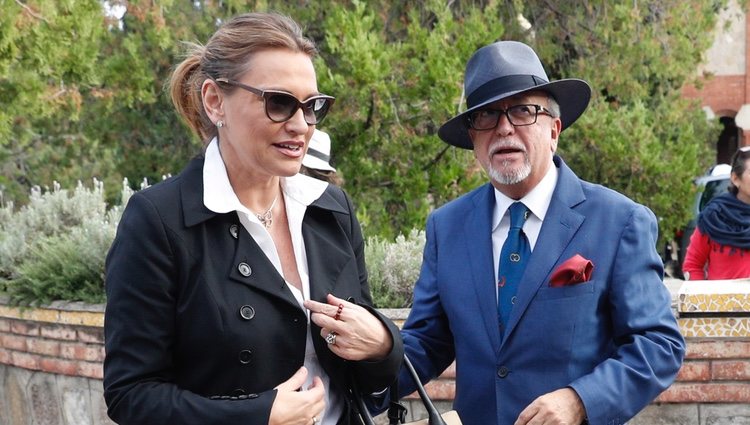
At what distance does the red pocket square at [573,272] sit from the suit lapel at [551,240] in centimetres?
7

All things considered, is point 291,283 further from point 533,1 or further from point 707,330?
point 533,1

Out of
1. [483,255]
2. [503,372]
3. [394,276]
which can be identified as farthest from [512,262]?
[394,276]

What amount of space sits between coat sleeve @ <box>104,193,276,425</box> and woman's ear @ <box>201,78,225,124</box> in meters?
0.33

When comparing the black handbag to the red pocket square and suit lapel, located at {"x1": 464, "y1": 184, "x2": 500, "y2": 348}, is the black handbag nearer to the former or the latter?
suit lapel, located at {"x1": 464, "y1": 184, "x2": 500, "y2": 348}

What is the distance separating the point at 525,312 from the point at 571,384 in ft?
0.86

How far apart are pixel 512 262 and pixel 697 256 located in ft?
12.5

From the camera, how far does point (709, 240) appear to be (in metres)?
6.34

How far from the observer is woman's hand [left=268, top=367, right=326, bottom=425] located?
2422 mm

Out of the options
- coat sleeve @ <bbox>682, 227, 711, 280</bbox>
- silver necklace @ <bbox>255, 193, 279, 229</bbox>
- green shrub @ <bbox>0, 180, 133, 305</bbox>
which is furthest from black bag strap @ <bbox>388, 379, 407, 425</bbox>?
coat sleeve @ <bbox>682, 227, 711, 280</bbox>

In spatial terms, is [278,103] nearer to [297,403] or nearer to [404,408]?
[297,403]

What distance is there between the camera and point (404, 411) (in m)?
2.85

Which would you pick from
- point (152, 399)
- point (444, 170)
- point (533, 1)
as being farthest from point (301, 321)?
point (533, 1)

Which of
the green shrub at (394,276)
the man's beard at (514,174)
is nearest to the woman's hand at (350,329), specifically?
the man's beard at (514,174)

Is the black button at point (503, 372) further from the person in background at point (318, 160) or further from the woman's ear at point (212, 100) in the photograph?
the person in background at point (318, 160)
